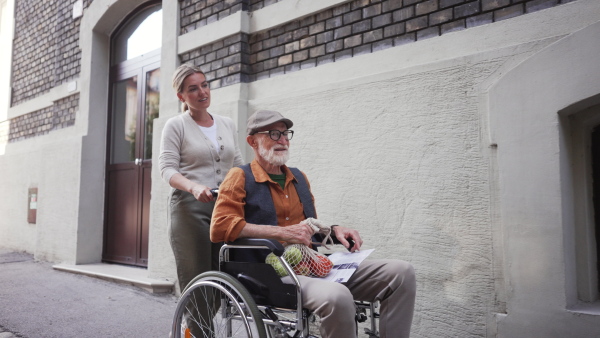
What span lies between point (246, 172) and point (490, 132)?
63.9 inches

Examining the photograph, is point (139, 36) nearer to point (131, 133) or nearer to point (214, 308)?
point (131, 133)

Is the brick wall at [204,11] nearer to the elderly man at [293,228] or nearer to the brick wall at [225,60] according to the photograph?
the brick wall at [225,60]

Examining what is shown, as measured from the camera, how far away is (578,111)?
2.95m

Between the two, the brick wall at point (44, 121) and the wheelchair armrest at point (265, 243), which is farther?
the brick wall at point (44, 121)

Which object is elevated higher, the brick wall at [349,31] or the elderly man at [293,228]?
the brick wall at [349,31]

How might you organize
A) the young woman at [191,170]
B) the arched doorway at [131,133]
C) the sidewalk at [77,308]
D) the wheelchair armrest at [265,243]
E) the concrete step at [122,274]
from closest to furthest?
1. the wheelchair armrest at [265,243]
2. the young woman at [191,170]
3. the sidewalk at [77,308]
4. the concrete step at [122,274]
5. the arched doorway at [131,133]

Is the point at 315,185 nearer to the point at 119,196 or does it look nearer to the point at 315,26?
the point at 315,26

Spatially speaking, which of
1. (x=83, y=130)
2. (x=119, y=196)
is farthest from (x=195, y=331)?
(x=83, y=130)

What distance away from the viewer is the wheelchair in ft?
6.98

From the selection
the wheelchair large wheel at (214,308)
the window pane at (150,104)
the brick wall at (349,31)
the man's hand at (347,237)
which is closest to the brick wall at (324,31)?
the brick wall at (349,31)

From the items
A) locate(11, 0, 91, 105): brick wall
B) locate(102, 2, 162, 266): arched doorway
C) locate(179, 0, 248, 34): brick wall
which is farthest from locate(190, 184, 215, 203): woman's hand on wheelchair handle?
locate(11, 0, 91, 105): brick wall

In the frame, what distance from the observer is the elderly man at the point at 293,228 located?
2055mm

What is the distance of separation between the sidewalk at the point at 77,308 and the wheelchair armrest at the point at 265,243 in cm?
198

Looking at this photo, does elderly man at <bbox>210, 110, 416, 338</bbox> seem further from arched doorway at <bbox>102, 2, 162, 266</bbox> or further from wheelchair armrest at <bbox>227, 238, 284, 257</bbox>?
arched doorway at <bbox>102, 2, 162, 266</bbox>
